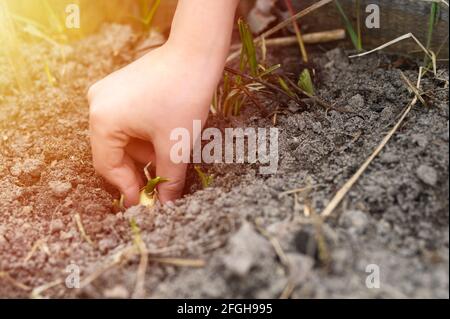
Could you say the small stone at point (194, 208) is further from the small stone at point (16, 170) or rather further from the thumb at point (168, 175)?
the small stone at point (16, 170)

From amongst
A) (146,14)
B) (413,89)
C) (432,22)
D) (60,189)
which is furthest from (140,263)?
(146,14)

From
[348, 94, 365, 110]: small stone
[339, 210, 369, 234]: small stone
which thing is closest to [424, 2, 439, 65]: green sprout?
[348, 94, 365, 110]: small stone

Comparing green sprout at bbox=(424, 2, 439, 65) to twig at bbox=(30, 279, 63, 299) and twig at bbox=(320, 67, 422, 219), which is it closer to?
twig at bbox=(320, 67, 422, 219)

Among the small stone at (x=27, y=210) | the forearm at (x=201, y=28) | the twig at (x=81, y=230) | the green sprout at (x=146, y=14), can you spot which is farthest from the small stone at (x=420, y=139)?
the green sprout at (x=146, y=14)

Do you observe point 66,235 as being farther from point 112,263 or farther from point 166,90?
point 166,90
